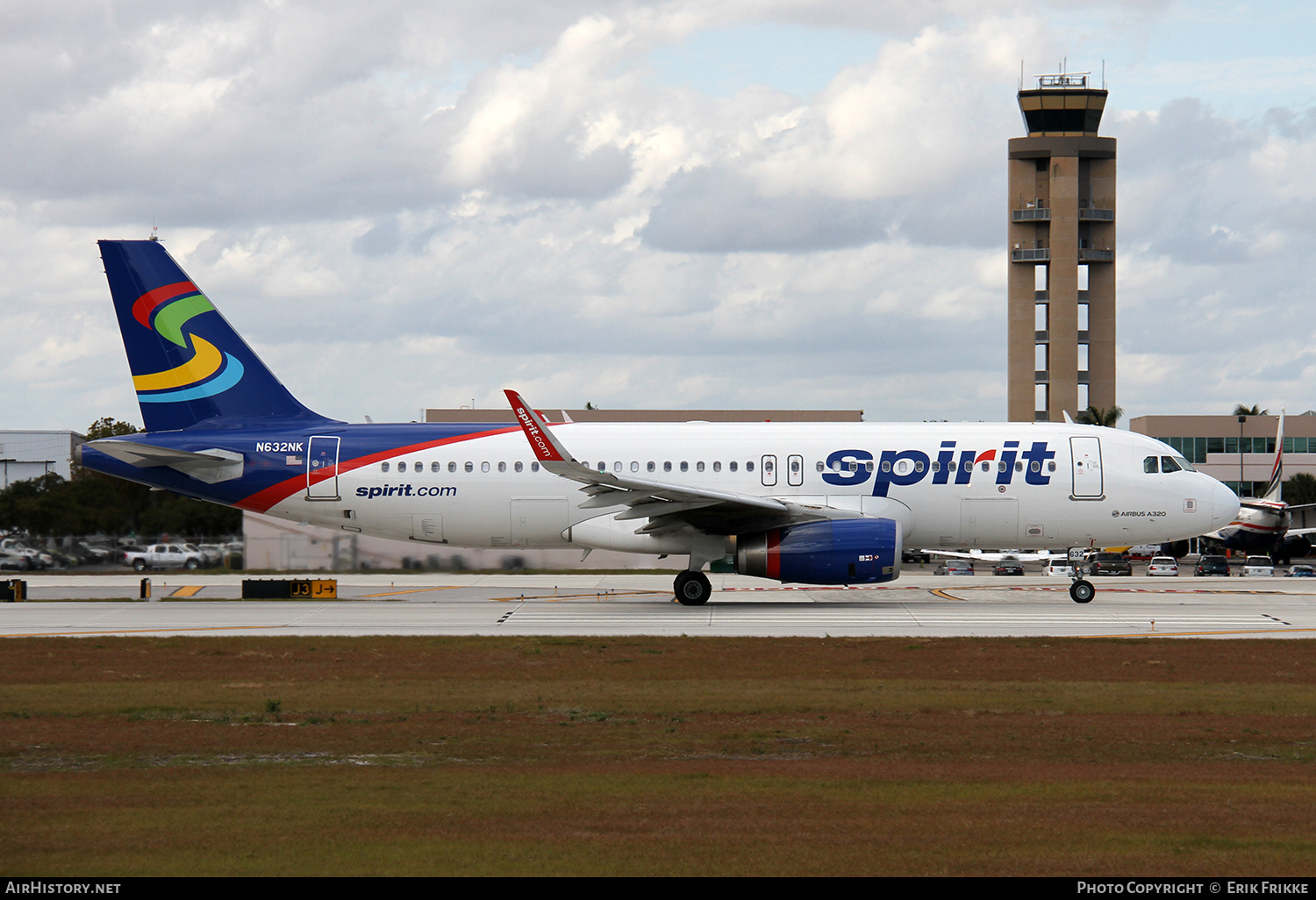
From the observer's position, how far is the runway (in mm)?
23797

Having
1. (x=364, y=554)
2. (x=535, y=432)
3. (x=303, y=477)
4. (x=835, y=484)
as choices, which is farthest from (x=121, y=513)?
(x=835, y=484)

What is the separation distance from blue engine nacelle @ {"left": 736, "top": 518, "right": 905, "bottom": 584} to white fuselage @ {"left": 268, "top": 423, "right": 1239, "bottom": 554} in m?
1.77

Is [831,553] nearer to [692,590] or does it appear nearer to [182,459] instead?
[692,590]

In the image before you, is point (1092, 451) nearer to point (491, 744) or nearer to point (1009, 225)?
point (491, 744)

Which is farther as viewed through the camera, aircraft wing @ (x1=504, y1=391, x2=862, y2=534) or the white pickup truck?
the white pickup truck

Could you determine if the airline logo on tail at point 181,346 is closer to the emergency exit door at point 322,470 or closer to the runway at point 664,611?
the emergency exit door at point 322,470

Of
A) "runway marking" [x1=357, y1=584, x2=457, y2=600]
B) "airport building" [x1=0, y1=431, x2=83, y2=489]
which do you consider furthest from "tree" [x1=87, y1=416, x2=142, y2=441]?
"runway marking" [x1=357, y1=584, x2=457, y2=600]

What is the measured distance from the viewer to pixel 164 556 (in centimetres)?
4944

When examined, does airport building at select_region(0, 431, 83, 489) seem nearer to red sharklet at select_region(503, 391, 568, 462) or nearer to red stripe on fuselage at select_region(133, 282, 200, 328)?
red stripe on fuselage at select_region(133, 282, 200, 328)

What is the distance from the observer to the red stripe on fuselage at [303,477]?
98.6 feet

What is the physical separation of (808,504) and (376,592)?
41.9 ft

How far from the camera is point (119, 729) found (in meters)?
13.4


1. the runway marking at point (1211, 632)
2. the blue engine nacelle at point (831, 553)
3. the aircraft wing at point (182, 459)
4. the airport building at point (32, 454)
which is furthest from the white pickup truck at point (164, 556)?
the airport building at point (32, 454)
